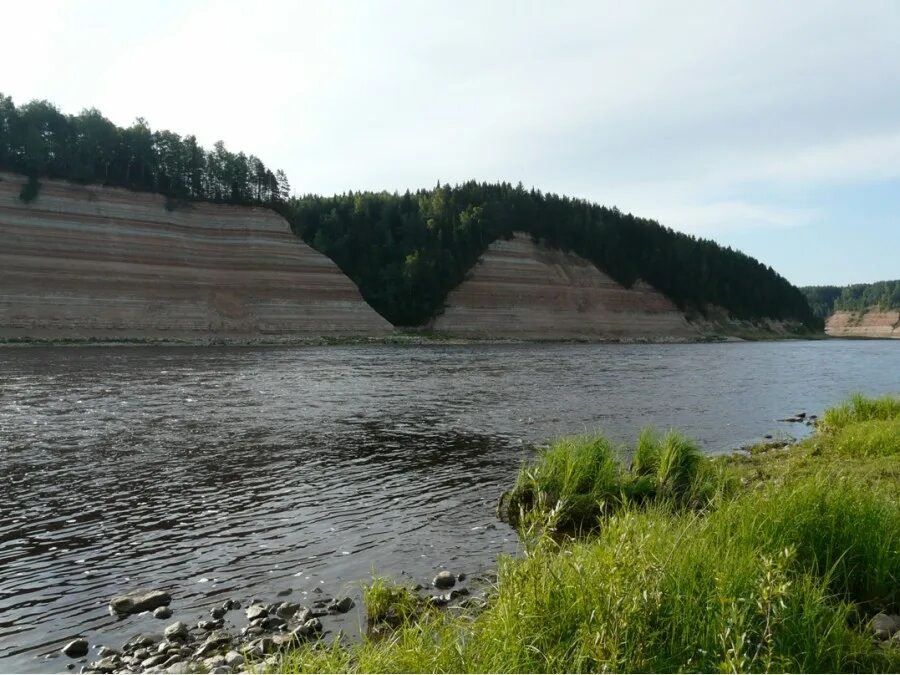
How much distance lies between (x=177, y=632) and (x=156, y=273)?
5899 centimetres

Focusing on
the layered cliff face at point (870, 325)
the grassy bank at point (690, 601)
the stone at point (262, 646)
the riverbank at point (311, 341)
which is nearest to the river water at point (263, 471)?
the stone at point (262, 646)

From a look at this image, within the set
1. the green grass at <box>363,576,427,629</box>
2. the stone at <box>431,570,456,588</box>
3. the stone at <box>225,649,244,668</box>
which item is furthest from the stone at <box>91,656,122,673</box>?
the stone at <box>431,570,456,588</box>

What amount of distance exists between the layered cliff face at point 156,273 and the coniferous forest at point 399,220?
3041 mm

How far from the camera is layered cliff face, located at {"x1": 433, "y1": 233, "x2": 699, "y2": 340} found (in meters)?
81.5

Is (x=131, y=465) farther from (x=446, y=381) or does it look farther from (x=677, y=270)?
(x=677, y=270)

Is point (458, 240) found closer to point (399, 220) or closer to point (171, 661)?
point (399, 220)

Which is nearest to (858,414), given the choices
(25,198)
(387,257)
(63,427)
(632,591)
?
(632,591)

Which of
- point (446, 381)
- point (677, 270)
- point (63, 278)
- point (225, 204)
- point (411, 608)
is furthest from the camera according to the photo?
point (677, 270)

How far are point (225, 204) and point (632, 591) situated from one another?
72.0 metres

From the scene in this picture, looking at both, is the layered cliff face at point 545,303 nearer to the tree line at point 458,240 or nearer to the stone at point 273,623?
the tree line at point 458,240

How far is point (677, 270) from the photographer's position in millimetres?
113750

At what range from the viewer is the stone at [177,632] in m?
6.25

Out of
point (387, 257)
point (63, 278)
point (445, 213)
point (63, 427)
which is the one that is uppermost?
Answer: point (445, 213)

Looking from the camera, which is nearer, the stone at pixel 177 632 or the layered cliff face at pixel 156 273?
the stone at pixel 177 632
